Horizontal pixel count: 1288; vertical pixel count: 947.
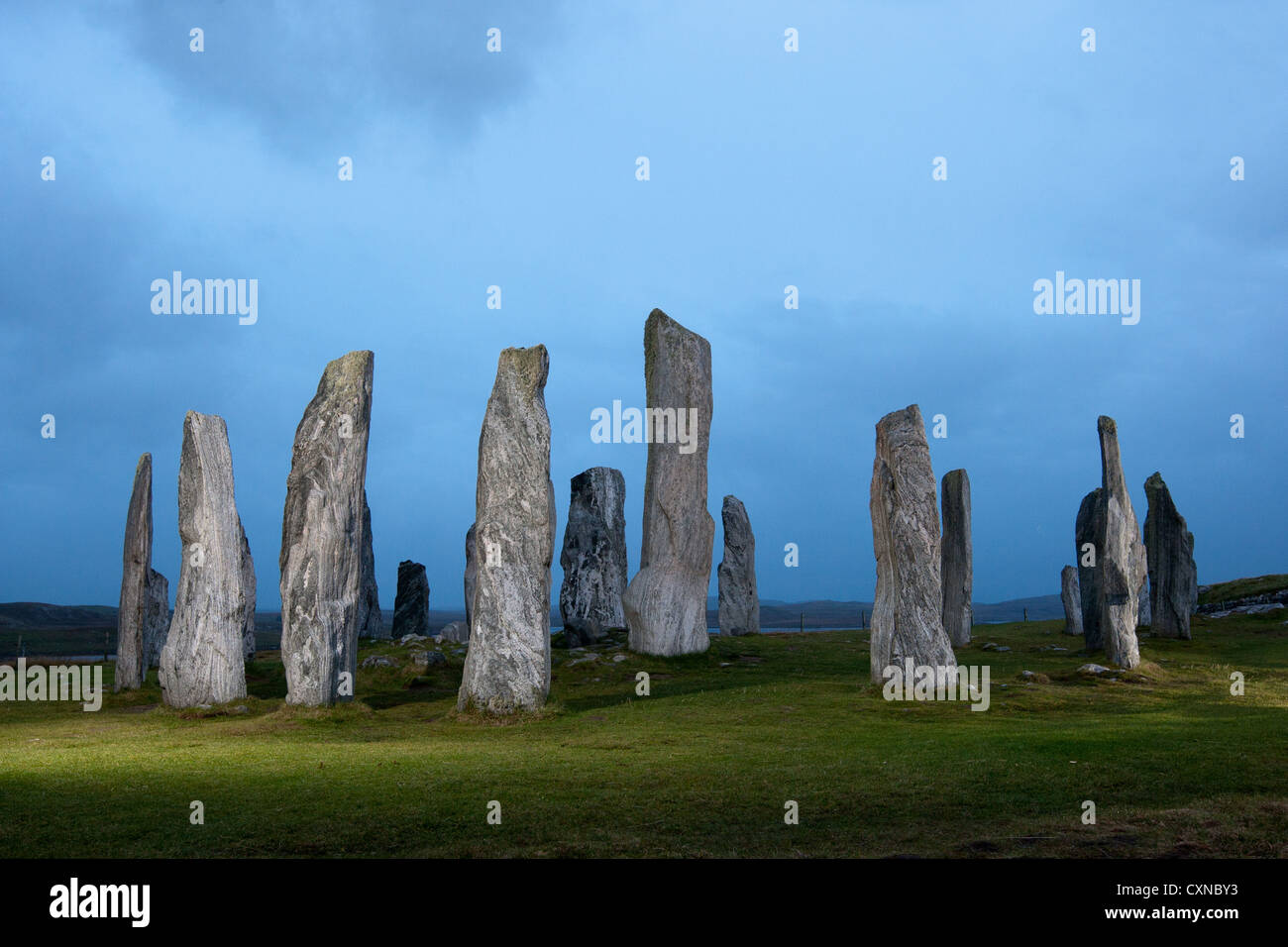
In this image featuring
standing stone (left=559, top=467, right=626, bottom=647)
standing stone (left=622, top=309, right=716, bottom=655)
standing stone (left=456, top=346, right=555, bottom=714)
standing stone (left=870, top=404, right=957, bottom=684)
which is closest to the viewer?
standing stone (left=456, top=346, right=555, bottom=714)

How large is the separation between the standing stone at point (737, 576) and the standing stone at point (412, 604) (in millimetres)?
9266

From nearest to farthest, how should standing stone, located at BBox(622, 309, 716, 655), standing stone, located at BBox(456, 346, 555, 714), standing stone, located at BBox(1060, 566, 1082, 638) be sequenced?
standing stone, located at BBox(456, 346, 555, 714), standing stone, located at BBox(622, 309, 716, 655), standing stone, located at BBox(1060, 566, 1082, 638)

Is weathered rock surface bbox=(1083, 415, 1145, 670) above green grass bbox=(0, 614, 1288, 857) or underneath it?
above

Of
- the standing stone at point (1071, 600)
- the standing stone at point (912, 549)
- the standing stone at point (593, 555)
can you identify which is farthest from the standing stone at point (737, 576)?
the standing stone at point (912, 549)

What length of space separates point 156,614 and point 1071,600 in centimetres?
2436

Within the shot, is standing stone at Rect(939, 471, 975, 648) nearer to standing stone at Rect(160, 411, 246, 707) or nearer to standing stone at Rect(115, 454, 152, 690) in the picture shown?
standing stone at Rect(160, 411, 246, 707)

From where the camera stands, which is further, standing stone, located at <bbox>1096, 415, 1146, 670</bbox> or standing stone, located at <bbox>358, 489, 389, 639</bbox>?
standing stone, located at <bbox>358, 489, 389, 639</bbox>

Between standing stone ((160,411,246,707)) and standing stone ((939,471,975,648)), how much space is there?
16389mm

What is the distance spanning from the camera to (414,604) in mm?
31641

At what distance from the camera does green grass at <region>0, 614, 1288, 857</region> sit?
292 inches

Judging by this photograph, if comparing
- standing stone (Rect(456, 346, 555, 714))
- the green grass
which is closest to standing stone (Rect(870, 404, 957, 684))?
the green grass

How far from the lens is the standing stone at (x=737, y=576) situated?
30750 mm
